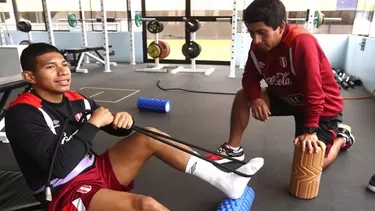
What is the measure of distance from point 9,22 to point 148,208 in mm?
8394

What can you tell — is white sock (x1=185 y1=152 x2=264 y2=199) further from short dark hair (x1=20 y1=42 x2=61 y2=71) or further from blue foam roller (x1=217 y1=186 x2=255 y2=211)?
short dark hair (x1=20 y1=42 x2=61 y2=71)

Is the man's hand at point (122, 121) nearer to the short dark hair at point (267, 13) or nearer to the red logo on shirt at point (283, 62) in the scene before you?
the short dark hair at point (267, 13)

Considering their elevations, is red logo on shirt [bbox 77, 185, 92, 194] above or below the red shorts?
above

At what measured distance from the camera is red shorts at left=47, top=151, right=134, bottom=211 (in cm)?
96

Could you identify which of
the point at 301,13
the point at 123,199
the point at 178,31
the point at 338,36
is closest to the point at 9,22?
the point at 178,31

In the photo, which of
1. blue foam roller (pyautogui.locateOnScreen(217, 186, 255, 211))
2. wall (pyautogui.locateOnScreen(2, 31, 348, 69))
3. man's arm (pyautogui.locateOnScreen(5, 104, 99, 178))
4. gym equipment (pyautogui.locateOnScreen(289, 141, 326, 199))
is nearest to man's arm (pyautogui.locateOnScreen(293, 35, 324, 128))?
gym equipment (pyautogui.locateOnScreen(289, 141, 326, 199))

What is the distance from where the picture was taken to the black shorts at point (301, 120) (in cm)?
161

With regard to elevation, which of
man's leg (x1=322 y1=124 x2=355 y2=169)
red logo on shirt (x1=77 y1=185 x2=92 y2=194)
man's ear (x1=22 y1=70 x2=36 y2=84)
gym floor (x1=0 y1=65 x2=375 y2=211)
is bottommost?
gym floor (x1=0 y1=65 x2=375 y2=211)

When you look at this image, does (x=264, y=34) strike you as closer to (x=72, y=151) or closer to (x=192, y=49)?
(x=72, y=151)

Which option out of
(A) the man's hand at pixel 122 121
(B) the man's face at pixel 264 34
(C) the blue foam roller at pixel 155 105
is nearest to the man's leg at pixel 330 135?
(B) the man's face at pixel 264 34

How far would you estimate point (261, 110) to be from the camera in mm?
1637

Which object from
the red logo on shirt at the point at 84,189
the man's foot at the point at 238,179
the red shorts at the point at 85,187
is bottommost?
the man's foot at the point at 238,179

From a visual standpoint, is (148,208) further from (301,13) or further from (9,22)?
(9,22)

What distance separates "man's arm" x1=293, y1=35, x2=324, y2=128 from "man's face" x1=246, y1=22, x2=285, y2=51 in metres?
0.10
